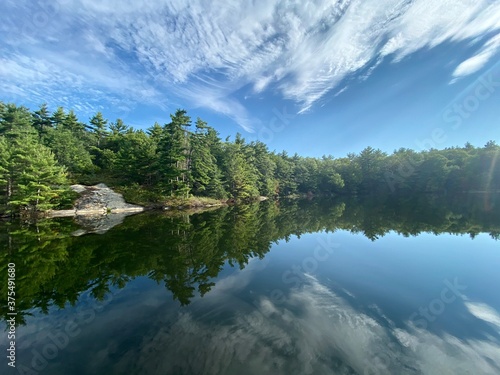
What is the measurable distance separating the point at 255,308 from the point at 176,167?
35.4 m

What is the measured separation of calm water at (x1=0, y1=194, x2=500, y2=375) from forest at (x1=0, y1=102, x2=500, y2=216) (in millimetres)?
17501

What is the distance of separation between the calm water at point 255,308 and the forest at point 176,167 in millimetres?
17501

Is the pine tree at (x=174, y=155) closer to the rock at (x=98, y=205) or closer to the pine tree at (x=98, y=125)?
the rock at (x=98, y=205)

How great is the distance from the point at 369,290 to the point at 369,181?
8717 cm

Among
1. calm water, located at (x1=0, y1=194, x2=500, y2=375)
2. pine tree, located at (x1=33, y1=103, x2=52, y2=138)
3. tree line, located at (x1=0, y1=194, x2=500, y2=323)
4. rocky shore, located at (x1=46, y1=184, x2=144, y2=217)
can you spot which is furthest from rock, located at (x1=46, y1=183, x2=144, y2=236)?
pine tree, located at (x1=33, y1=103, x2=52, y2=138)

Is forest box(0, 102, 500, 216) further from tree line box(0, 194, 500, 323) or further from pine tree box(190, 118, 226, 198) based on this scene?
tree line box(0, 194, 500, 323)

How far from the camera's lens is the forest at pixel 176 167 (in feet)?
93.0

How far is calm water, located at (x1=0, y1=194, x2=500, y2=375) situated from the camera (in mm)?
5219

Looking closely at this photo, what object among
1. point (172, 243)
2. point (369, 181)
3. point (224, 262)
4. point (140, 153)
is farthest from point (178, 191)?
point (369, 181)

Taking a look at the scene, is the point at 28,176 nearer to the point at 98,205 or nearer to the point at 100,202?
the point at 98,205

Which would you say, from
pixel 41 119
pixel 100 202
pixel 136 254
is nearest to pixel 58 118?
pixel 41 119

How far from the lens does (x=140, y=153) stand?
142ft

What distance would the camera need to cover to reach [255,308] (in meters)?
7.66

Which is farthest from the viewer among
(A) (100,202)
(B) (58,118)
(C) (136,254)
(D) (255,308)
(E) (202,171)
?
(B) (58,118)
